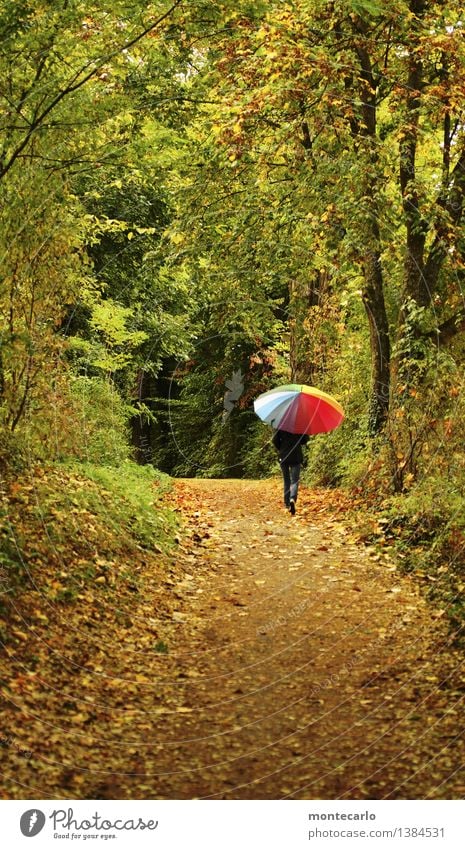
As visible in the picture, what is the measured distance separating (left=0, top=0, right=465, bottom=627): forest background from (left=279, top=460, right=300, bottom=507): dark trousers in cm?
92

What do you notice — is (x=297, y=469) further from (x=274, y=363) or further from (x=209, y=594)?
(x=274, y=363)

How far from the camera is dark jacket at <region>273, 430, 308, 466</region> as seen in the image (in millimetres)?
12500

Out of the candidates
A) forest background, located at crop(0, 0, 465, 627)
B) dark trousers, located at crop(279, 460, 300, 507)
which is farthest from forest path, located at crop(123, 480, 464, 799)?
dark trousers, located at crop(279, 460, 300, 507)

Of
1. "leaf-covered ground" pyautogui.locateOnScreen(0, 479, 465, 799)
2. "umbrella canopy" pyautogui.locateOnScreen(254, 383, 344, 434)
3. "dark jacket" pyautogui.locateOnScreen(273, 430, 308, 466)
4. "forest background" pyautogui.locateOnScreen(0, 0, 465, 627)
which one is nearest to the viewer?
"leaf-covered ground" pyautogui.locateOnScreen(0, 479, 465, 799)

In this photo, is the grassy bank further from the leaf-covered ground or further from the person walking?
the person walking

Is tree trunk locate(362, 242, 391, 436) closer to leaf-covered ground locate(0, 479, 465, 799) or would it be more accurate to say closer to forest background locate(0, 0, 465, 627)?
forest background locate(0, 0, 465, 627)

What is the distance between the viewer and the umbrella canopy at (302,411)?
40.1 ft

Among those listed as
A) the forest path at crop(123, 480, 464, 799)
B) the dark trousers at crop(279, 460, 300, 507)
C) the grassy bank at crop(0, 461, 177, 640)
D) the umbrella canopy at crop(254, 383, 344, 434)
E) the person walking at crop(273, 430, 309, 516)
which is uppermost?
the umbrella canopy at crop(254, 383, 344, 434)

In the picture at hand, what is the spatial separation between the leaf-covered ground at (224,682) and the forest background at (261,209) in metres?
0.90

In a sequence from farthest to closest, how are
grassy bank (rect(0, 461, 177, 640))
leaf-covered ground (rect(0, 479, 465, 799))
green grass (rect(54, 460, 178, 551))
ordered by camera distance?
green grass (rect(54, 460, 178, 551)), grassy bank (rect(0, 461, 177, 640)), leaf-covered ground (rect(0, 479, 465, 799))

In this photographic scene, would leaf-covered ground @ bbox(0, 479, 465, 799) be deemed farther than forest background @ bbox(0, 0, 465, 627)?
No

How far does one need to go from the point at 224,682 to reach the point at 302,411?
6425 millimetres

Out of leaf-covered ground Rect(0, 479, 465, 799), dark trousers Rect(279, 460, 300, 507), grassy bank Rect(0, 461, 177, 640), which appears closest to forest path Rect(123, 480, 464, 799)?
leaf-covered ground Rect(0, 479, 465, 799)

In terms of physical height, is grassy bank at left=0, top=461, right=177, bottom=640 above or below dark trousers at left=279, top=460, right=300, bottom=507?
below
